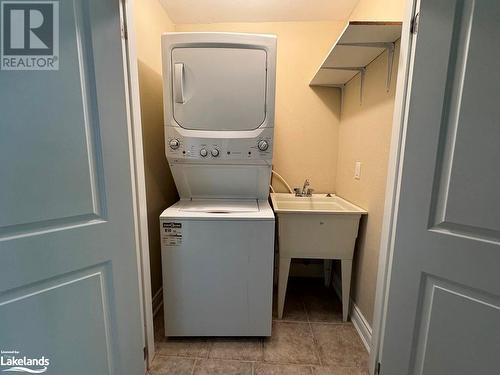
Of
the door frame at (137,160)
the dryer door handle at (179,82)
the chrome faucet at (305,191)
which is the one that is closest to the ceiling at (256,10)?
the dryer door handle at (179,82)

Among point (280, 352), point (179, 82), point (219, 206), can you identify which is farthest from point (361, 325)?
point (179, 82)

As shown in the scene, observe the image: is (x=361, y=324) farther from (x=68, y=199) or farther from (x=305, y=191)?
(x=68, y=199)

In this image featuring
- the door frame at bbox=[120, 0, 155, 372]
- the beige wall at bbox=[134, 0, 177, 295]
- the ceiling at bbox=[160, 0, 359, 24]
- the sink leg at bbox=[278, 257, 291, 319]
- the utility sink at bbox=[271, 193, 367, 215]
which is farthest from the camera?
the utility sink at bbox=[271, 193, 367, 215]

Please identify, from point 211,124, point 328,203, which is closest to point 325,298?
point 328,203

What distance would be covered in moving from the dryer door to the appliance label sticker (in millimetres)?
655

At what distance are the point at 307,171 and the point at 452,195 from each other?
4.78 feet

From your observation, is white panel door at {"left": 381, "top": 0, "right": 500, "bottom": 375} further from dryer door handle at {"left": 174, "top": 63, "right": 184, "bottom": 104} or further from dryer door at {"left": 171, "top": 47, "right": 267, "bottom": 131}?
dryer door handle at {"left": 174, "top": 63, "right": 184, "bottom": 104}

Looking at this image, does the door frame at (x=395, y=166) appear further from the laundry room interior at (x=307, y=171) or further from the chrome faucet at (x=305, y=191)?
the chrome faucet at (x=305, y=191)

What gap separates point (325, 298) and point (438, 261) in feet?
4.56

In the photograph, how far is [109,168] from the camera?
0.93m

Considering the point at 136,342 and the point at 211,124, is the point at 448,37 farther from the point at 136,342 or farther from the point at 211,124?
the point at 136,342

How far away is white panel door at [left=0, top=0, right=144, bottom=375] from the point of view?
77 centimetres

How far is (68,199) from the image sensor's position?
85 cm

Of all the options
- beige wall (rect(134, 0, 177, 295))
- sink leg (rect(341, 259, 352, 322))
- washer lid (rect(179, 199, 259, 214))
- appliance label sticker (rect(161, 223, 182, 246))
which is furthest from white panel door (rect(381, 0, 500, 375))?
beige wall (rect(134, 0, 177, 295))
